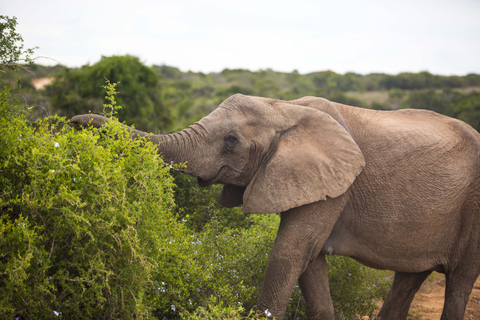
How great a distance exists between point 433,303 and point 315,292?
11.9 ft

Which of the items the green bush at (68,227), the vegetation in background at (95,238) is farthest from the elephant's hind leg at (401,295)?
the green bush at (68,227)

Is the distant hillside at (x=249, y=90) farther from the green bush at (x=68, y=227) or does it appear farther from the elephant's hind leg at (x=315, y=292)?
the elephant's hind leg at (x=315, y=292)

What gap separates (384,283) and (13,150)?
4.79 m

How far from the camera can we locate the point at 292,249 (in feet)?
12.8

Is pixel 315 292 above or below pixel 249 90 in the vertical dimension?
below

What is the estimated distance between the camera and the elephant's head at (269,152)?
391 cm

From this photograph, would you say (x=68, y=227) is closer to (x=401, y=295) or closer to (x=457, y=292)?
(x=457, y=292)

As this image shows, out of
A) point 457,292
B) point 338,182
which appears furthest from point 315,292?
point 457,292

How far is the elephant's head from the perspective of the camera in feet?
12.8

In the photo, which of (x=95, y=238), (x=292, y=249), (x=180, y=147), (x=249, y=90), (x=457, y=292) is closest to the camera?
(x=95, y=238)

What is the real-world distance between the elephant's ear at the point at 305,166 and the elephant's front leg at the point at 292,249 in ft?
0.60

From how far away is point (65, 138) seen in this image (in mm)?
2947

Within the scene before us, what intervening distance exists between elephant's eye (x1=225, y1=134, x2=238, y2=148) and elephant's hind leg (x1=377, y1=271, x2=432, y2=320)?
2.68m

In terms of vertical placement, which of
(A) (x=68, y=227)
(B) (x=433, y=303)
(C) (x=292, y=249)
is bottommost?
(B) (x=433, y=303)
